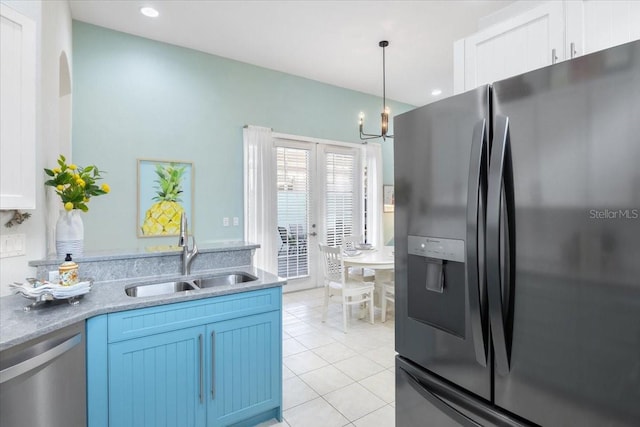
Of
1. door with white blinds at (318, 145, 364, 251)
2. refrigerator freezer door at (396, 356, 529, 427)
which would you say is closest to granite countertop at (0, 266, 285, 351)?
refrigerator freezer door at (396, 356, 529, 427)

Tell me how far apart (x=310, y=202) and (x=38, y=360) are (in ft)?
13.3

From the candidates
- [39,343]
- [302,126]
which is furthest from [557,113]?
[302,126]

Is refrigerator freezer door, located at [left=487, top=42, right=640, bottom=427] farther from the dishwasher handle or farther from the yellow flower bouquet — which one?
the yellow flower bouquet

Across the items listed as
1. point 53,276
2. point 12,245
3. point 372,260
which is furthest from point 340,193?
point 12,245

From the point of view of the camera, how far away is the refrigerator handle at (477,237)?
1.04m

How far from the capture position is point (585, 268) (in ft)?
2.85

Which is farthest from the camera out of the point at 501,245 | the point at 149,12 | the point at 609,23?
the point at 149,12

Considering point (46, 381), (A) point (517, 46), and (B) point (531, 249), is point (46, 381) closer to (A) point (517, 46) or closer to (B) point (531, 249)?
(B) point (531, 249)

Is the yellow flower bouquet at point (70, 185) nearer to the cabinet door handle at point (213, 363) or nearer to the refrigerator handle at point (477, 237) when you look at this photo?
the cabinet door handle at point (213, 363)

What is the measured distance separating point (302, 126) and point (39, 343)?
13.9 ft

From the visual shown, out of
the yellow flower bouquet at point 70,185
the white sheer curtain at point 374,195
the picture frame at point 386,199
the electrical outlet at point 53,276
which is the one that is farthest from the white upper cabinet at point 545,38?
the picture frame at point 386,199

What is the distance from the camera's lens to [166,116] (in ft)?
12.8

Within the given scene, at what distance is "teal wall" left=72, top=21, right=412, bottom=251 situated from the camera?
138 inches

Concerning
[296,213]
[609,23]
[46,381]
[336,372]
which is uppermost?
[609,23]
